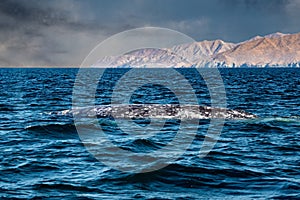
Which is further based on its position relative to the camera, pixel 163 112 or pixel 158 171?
pixel 163 112

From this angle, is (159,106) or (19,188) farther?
(159,106)

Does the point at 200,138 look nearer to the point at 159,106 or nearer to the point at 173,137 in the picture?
the point at 173,137

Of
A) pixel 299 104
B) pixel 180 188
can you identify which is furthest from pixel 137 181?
pixel 299 104

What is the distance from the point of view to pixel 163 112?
22.3 m

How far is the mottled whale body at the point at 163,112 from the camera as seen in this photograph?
71.6ft

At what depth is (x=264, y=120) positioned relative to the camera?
21.5 metres

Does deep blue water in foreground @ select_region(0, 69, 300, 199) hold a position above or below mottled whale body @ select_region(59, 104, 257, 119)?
below

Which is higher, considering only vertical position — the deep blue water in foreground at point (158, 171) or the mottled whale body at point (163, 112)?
the mottled whale body at point (163, 112)

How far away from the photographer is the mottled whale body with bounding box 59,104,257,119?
2181cm

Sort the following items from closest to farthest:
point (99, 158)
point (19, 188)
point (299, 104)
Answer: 1. point (19, 188)
2. point (99, 158)
3. point (299, 104)

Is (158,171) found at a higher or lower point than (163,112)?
lower

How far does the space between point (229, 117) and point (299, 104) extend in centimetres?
1168

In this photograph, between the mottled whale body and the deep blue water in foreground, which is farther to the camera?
the mottled whale body

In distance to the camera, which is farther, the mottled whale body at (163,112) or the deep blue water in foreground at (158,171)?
the mottled whale body at (163,112)
